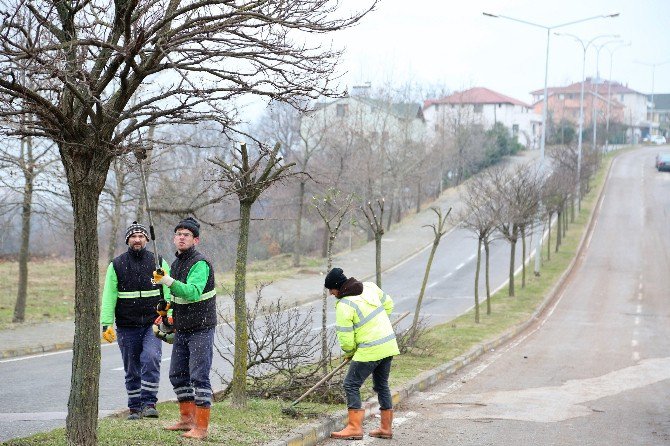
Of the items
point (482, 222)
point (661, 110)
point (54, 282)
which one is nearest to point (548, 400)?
point (482, 222)

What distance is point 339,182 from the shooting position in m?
47.4

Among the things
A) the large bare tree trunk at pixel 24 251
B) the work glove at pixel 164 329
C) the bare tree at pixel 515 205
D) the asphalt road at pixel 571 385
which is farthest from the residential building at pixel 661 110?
the work glove at pixel 164 329

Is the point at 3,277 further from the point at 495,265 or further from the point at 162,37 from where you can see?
the point at 162,37

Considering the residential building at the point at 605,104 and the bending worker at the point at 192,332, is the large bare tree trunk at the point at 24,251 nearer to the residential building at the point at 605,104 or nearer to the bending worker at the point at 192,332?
the bending worker at the point at 192,332

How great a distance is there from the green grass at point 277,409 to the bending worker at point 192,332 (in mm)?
265

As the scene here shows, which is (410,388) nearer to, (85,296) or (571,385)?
(571,385)

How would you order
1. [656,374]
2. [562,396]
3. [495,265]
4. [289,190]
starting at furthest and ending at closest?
1. [289,190]
2. [495,265]
3. [656,374]
4. [562,396]

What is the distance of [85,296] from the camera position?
6215 mm

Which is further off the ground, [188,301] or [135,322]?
[188,301]

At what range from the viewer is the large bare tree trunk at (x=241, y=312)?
8.88 meters

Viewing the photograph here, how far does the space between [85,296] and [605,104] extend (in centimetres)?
12123

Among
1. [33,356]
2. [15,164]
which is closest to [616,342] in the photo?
[33,356]

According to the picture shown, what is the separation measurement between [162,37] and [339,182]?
4140 cm

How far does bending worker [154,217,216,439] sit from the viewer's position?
25.1 feet
